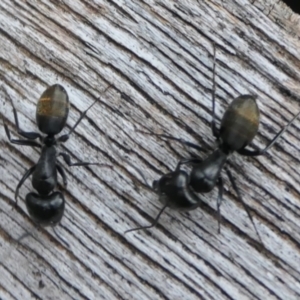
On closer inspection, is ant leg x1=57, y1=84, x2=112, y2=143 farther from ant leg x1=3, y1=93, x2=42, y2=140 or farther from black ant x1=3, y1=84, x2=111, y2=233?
ant leg x1=3, y1=93, x2=42, y2=140

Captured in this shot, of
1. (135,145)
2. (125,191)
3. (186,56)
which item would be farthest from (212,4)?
(125,191)

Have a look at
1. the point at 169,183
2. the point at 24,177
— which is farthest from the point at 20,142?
the point at 169,183

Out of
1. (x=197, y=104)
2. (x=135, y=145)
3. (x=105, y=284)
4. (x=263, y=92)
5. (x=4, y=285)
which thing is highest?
(x=263, y=92)

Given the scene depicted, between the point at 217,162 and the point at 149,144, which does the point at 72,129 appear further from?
the point at 217,162

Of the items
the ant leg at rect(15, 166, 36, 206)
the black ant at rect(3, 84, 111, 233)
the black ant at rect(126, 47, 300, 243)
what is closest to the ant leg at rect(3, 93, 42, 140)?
the black ant at rect(3, 84, 111, 233)

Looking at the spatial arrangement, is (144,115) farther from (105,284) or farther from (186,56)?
(105,284)

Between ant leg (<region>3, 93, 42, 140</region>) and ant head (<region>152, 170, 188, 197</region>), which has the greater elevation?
ant head (<region>152, 170, 188, 197</region>)
